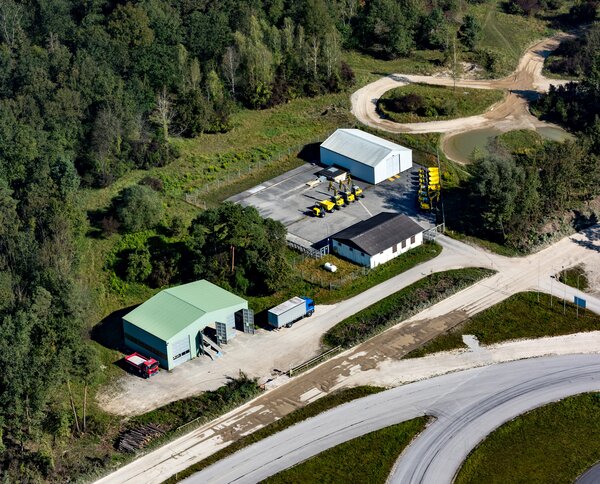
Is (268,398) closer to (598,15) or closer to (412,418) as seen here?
(412,418)

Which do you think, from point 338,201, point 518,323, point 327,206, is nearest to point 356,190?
point 338,201

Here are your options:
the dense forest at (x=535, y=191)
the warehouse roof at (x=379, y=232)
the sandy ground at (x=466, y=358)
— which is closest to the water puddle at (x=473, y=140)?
the dense forest at (x=535, y=191)

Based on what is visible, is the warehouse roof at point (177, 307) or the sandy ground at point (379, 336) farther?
the warehouse roof at point (177, 307)

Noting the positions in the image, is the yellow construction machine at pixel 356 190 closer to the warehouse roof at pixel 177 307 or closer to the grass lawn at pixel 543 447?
the warehouse roof at pixel 177 307

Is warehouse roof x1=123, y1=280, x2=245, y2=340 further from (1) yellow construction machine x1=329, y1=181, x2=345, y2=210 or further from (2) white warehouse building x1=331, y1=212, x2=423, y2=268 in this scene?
(1) yellow construction machine x1=329, y1=181, x2=345, y2=210

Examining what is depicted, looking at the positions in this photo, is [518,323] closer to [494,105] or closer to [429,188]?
[429,188]

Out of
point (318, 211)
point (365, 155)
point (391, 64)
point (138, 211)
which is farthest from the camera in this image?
point (391, 64)
